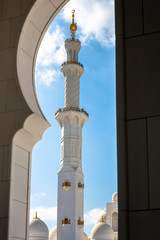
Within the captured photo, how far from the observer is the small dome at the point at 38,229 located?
26.8m

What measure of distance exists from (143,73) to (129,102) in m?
0.24

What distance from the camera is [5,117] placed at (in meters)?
4.07

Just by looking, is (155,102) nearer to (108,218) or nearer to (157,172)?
(157,172)

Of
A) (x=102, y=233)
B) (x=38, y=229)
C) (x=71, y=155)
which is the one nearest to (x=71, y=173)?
(x=71, y=155)

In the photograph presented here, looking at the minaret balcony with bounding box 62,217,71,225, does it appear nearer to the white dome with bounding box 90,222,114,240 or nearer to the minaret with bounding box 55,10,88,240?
the minaret with bounding box 55,10,88,240

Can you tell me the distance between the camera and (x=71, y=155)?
95.2 feet

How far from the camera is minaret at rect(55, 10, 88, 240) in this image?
2825 centimetres

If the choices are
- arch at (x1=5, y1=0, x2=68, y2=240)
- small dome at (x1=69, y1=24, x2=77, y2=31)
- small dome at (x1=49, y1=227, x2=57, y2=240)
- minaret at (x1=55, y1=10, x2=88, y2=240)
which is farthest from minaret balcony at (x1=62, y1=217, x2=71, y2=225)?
arch at (x1=5, y1=0, x2=68, y2=240)

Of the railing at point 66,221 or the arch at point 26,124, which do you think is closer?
the arch at point 26,124

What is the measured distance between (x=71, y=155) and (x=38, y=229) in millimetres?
5530

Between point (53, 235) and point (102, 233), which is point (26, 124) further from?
point (53, 235)

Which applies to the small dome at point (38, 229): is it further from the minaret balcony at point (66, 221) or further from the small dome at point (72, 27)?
the small dome at point (72, 27)

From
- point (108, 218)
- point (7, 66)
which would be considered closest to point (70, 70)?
point (108, 218)

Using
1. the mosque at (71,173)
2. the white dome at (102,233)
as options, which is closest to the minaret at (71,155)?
the mosque at (71,173)
